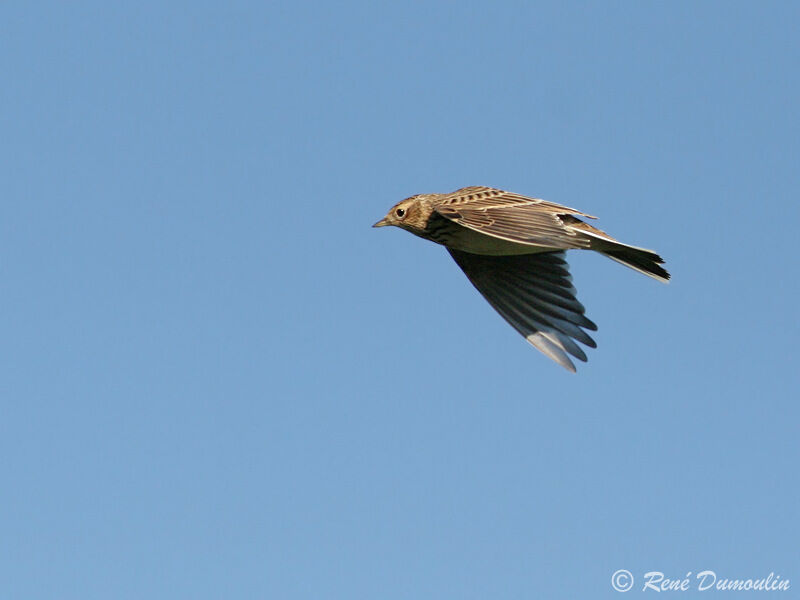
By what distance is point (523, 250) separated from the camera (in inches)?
559

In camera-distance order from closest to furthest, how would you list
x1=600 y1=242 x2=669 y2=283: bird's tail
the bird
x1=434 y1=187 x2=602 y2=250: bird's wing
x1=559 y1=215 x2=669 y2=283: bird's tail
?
x1=434 y1=187 x2=602 y2=250: bird's wing → the bird → x1=559 y1=215 x2=669 y2=283: bird's tail → x1=600 y1=242 x2=669 y2=283: bird's tail

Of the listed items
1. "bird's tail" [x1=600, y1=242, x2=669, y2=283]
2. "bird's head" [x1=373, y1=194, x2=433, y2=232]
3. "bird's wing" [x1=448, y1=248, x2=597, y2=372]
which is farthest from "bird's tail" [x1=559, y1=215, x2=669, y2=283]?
"bird's head" [x1=373, y1=194, x2=433, y2=232]

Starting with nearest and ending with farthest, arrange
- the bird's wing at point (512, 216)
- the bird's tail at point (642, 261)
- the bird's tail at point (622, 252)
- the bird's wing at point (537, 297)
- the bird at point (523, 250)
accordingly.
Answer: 1. the bird's wing at point (512, 216)
2. the bird at point (523, 250)
3. the bird's tail at point (622, 252)
4. the bird's tail at point (642, 261)
5. the bird's wing at point (537, 297)

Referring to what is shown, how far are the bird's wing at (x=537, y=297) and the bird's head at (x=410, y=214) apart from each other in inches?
48.4

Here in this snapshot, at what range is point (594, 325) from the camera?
602 inches

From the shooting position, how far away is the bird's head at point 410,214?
14.6 metres

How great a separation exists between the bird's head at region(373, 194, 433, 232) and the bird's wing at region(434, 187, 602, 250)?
17 centimetres

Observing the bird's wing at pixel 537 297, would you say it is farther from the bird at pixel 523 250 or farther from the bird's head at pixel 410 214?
the bird's head at pixel 410 214

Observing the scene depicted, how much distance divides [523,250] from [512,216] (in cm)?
59

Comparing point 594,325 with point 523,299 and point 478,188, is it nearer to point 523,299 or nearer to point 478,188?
point 523,299

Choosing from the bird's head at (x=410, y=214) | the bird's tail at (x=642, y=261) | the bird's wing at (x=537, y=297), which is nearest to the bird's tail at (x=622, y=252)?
the bird's tail at (x=642, y=261)

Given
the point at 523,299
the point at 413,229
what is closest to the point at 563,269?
the point at 523,299

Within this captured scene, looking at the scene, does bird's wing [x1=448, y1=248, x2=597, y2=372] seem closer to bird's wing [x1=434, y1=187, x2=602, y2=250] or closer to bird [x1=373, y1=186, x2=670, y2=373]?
bird [x1=373, y1=186, x2=670, y2=373]

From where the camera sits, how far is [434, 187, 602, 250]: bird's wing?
13.1m
